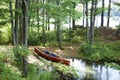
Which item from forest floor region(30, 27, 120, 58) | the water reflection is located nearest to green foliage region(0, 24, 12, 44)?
forest floor region(30, 27, 120, 58)

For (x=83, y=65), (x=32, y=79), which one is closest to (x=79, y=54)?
(x=83, y=65)

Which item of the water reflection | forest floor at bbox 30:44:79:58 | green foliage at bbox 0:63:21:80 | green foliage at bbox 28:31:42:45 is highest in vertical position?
green foliage at bbox 28:31:42:45

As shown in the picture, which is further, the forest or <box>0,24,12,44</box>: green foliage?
<box>0,24,12,44</box>: green foliage

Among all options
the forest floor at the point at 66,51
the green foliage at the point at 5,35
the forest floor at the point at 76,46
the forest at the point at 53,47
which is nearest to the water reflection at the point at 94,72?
the forest at the point at 53,47

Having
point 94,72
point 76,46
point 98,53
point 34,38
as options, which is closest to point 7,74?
point 94,72

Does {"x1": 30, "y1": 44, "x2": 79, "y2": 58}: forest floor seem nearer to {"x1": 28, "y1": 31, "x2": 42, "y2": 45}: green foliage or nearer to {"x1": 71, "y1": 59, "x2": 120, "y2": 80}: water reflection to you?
{"x1": 28, "y1": 31, "x2": 42, "y2": 45}: green foliage

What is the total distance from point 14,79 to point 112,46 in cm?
1680

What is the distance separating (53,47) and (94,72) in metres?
10.1

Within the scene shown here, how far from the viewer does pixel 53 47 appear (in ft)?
100

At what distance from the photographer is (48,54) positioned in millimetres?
24203

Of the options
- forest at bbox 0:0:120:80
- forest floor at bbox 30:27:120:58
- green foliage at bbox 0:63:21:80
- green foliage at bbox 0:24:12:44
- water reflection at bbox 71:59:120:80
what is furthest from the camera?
green foliage at bbox 0:24:12:44

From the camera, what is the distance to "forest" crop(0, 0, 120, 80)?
14.5 metres

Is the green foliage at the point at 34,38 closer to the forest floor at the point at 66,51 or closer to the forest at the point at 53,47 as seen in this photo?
the forest at the point at 53,47

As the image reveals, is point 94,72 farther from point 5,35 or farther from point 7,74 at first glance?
point 5,35
